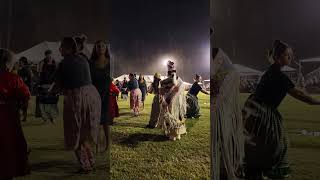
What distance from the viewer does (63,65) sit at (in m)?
3.14

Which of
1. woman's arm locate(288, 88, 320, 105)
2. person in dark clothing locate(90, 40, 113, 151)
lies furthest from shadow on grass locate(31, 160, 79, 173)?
woman's arm locate(288, 88, 320, 105)

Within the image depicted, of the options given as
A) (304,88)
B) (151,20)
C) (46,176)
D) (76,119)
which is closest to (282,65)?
(304,88)

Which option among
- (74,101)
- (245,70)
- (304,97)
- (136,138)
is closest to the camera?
(304,97)

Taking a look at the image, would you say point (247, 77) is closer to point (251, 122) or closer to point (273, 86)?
point (273, 86)

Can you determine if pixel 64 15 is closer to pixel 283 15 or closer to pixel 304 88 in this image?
pixel 283 15

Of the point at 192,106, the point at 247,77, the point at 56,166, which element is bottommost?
the point at 56,166

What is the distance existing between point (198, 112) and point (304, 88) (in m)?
0.91

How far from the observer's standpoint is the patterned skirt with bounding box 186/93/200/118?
3.19 metres

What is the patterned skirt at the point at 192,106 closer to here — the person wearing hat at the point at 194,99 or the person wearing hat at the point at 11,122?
the person wearing hat at the point at 194,99

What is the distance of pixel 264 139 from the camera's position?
2.98 meters

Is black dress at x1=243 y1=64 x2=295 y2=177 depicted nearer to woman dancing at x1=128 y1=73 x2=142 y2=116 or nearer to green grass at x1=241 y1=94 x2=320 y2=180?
green grass at x1=241 y1=94 x2=320 y2=180

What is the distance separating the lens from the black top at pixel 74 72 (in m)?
3.12

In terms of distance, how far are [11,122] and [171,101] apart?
1.44 metres

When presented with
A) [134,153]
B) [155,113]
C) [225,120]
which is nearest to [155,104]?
[155,113]
